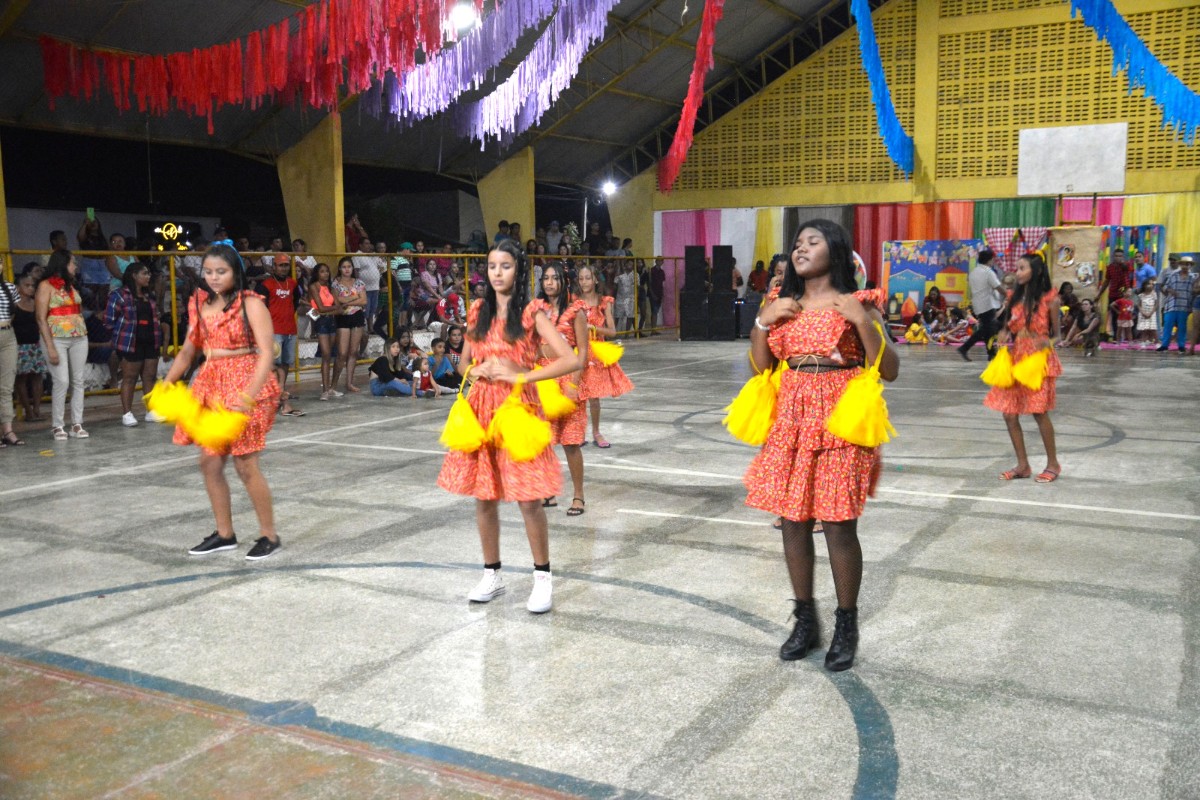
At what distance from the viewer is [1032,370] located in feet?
22.6

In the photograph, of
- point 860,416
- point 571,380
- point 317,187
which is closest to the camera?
point 860,416

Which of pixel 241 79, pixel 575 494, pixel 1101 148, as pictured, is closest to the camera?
pixel 575 494

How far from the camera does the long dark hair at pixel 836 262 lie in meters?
3.71

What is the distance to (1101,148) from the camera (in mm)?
20969

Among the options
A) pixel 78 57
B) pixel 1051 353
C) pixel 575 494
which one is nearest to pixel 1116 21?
pixel 1051 353

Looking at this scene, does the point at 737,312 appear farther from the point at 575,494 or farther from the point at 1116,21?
the point at 575,494

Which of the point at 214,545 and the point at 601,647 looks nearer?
the point at 601,647

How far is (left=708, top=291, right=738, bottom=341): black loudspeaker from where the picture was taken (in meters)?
21.5

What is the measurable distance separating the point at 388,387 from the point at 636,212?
1548 centimetres

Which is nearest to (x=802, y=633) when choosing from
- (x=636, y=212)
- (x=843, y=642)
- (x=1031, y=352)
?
(x=843, y=642)

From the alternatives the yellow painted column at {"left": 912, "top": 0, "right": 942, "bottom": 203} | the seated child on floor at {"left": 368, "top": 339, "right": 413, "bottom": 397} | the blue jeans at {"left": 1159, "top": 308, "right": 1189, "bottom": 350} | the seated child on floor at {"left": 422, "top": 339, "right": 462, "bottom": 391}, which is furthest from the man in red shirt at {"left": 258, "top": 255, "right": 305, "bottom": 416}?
the yellow painted column at {"left": 912, "top": 0, "right": 942, "bottom": 203}

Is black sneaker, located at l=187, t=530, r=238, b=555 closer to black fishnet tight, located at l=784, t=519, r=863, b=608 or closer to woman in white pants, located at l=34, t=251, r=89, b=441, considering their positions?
black fishnet tight, located at l=784, t=519, r=863, b=608

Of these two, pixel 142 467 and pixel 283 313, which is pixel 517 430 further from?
pixel 283 313

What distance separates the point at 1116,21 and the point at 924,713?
979 centimetres
